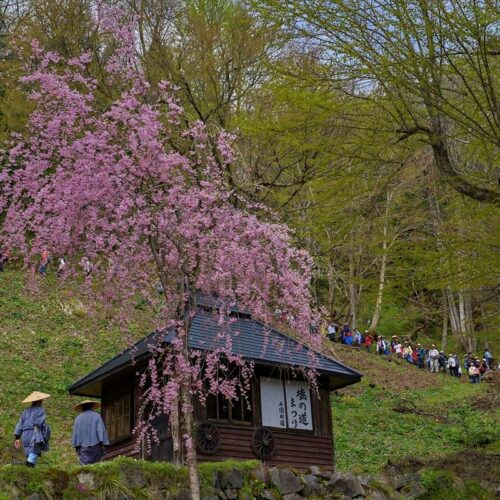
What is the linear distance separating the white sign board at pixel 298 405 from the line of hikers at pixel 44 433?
14.8ft

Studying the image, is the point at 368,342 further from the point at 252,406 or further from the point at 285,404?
the point at 252,406

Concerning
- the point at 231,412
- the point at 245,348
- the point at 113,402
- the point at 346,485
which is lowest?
the point at 346,485

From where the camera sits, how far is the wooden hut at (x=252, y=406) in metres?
12.9

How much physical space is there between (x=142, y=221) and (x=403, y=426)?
13.3m

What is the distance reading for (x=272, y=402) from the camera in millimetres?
13781

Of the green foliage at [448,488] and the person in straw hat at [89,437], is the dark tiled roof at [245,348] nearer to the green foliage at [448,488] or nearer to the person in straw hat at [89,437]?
the person in straw hat at [89,437]

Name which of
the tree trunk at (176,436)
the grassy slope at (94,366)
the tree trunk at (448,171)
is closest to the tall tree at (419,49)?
the tree trunk at (448,171)

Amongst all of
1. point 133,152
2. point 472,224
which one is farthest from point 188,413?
point 472,224

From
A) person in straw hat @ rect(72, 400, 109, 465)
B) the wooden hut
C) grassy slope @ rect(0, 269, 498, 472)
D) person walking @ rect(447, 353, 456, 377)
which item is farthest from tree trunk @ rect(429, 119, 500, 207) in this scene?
person walking @ rect(447, 353, 456, 377)

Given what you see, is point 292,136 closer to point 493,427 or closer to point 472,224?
point 472,224

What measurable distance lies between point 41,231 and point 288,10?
3892 mm

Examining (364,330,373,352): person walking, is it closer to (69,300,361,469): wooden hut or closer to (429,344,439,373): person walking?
(429,344,439,373): person walking

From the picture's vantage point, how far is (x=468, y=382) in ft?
92.9

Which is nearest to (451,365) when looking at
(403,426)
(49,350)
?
(403,426)
